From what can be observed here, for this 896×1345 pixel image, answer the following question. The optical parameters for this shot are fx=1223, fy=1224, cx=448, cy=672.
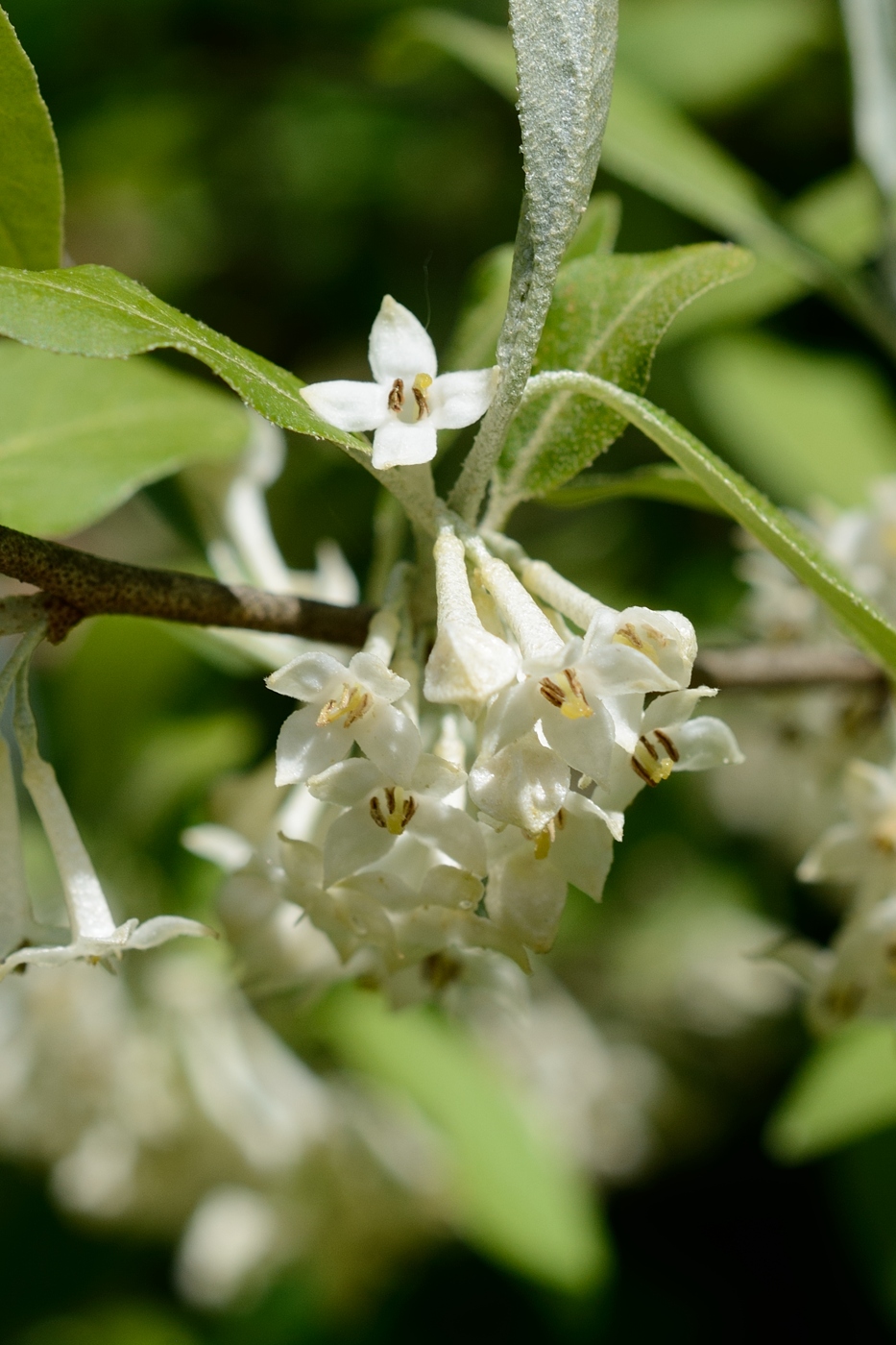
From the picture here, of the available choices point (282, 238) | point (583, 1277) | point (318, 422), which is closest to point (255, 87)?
point (282, 238)

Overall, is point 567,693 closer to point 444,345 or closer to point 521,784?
point 521,784

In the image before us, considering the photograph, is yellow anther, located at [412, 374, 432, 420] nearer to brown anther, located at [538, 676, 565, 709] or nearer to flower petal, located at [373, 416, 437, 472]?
flower petal, located at [373, 416, 437, 472]

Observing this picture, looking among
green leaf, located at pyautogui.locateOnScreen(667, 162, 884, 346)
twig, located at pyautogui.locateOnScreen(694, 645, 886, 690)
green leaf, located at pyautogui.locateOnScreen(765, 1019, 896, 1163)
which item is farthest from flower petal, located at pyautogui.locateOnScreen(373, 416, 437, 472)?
green leaf, located at pyautogui.locateOnScreen(667, 162, 884, 346)

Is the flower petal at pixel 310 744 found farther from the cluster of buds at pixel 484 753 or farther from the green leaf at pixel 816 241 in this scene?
the green leaf at pixel 816 241

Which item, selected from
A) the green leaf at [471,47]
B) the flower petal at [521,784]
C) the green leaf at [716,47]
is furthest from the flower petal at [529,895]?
the green leaf at [716,47]

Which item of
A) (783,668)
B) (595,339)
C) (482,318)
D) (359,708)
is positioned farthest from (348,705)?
(783,668)
